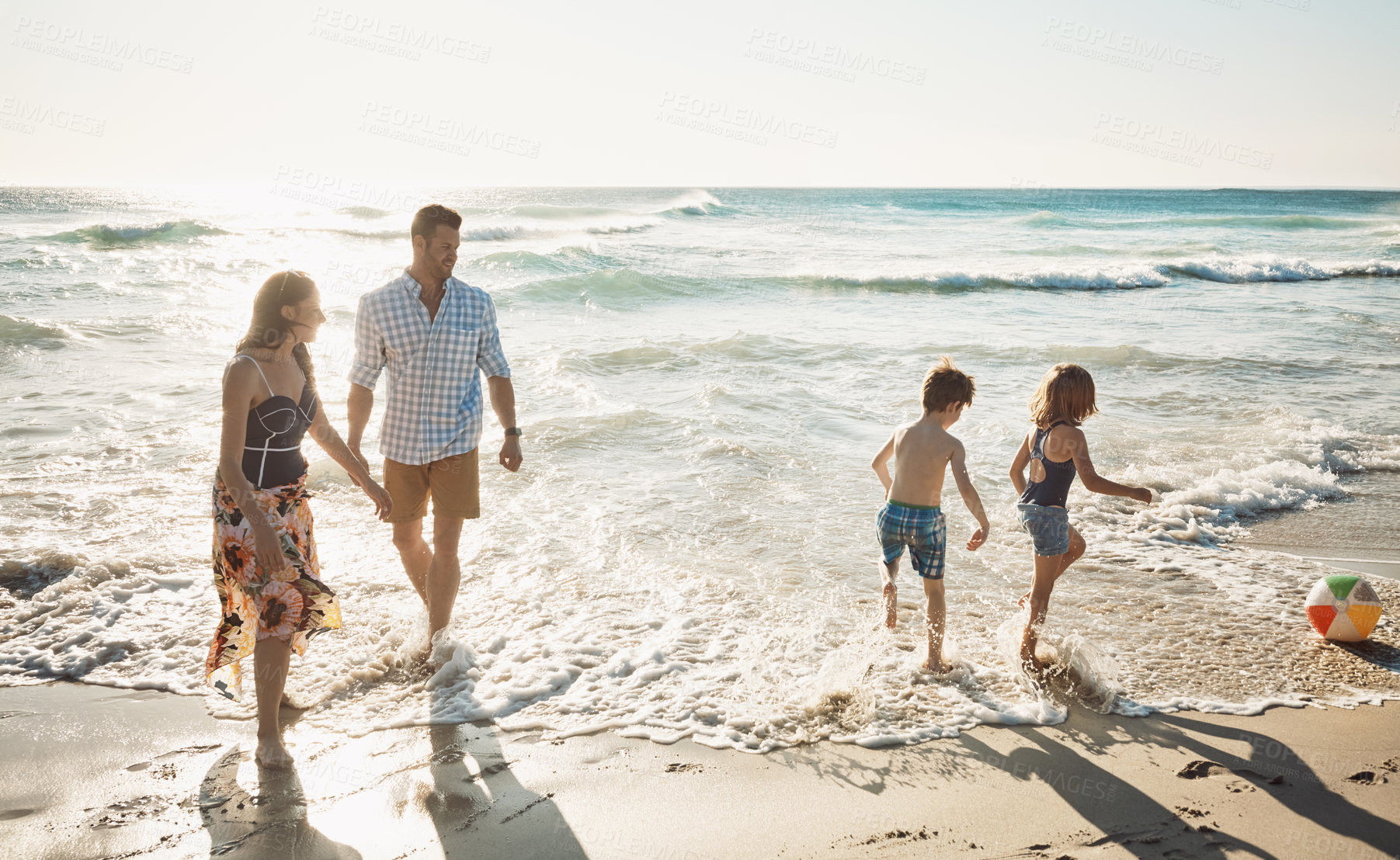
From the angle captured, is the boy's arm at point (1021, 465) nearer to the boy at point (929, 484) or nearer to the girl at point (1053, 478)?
the girl at point (1053, 478)

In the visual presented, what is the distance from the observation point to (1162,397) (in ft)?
35.3

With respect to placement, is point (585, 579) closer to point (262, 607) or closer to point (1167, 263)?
point (262, 607)

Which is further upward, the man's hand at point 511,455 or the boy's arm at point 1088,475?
the boy's arm at point 1088,475

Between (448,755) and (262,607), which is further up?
(262,607)

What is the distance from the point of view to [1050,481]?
409 centimetres

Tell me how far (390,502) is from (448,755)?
1.16 metres

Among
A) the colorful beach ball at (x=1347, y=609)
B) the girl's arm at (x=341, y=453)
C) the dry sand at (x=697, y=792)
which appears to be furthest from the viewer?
the colorful beach ball at (x=1347, y=609)

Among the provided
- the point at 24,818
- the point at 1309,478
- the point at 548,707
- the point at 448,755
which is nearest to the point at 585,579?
the point at 548,707

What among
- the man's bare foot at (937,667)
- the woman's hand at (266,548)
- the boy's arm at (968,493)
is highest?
the boy's arm at (968,493)

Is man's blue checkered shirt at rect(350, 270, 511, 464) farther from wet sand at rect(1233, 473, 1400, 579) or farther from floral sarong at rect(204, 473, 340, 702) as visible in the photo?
wet sand at rect(1233, 473, 1400, 579)

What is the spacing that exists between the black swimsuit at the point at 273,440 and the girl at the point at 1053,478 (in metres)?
3.28

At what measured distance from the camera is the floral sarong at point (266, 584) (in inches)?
128

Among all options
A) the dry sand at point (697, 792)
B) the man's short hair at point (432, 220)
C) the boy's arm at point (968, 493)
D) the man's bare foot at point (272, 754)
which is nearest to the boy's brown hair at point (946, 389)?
the boy's arm at point (968, 493)

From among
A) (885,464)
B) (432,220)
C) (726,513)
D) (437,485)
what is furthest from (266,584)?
(726,513)
